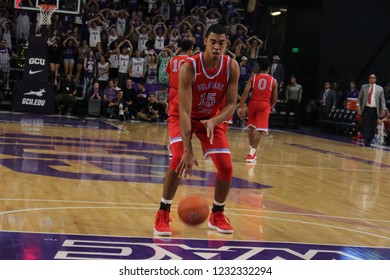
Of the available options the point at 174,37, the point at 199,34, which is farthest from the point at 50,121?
the point at 199,34

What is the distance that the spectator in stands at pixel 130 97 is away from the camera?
2331 centimetres

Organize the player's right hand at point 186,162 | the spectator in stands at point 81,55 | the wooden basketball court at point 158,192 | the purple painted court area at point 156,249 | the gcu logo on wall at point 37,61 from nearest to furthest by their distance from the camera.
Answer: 1. the purple painted court area at point 156,249
2. the player's right hand at point 186,162
3. the wooden basketball court at point 158,192
4. the gcu logo on wall at point 37,61
5. the spectator in stands at point 81,55

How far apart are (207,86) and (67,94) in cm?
1677

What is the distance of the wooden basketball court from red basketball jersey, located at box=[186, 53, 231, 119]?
111 cm

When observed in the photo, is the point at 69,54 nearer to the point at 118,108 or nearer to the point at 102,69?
the point at 102,69

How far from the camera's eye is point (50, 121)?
19438 mm

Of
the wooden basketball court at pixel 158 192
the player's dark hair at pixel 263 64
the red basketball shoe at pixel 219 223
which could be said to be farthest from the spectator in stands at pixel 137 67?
the red basketball shoe at pixel 219 223

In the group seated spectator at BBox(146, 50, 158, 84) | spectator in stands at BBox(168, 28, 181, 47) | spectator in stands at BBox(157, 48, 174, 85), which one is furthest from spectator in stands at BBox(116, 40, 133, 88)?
spectator in stands at BBox(168, 28, 181, 47)

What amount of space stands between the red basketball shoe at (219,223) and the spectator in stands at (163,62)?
17.1 metres

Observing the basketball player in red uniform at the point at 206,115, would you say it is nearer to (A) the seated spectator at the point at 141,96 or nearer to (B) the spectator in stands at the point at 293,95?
(A) the seated spectator at the point at 141,96

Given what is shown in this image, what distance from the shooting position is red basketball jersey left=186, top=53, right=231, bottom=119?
6.54 meters

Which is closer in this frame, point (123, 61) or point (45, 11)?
point (45, 11)

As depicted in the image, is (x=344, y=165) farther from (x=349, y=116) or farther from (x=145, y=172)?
(x=349, y=116)
